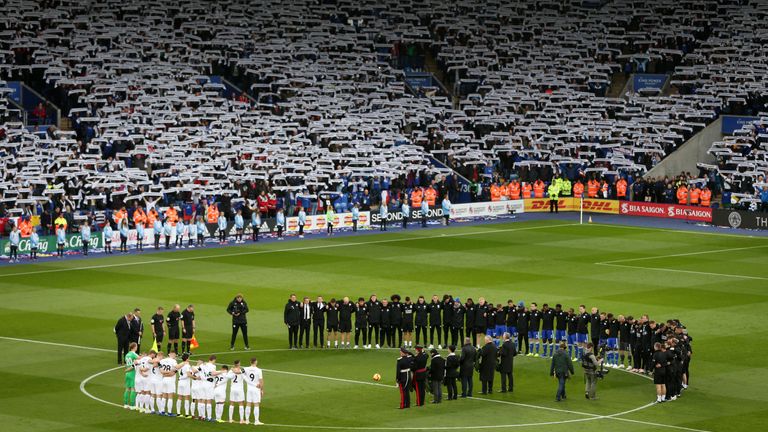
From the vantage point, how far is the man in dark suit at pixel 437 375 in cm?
3572

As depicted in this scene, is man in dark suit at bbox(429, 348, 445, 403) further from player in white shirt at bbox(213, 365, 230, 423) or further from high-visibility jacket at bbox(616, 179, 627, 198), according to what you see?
high-visibility jacket at bbox(616, 179, 627, 198)

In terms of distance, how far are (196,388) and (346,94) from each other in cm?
5445

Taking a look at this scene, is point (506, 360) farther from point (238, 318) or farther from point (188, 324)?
point (188, 324)

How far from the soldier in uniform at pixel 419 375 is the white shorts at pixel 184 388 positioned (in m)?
5.65

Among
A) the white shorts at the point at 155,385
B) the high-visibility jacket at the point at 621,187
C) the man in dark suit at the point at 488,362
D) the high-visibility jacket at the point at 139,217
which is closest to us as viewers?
the white shorts at the point at 155,385

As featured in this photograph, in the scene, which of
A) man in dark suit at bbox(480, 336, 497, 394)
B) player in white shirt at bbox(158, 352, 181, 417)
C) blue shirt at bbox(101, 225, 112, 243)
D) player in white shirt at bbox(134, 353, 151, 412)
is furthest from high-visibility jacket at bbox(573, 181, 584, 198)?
player in white shirt at bbox(134, 353, 151, 412)

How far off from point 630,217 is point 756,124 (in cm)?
1104

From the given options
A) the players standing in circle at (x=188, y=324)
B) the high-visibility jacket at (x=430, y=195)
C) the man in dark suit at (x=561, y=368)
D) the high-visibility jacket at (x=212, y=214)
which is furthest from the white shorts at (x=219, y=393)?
the high-visibility jacket at (x=430, y=195)

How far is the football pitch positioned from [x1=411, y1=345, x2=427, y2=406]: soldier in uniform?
17.8 inches

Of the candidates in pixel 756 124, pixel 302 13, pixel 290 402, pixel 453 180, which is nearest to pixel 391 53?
pixel 302 13

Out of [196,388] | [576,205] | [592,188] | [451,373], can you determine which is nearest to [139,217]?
[576,205]

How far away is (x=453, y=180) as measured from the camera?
7794 cm

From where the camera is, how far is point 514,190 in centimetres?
7950

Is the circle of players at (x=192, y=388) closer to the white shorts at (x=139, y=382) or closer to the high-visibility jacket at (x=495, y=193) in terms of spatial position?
the white shorts at (x=139, y=382)
